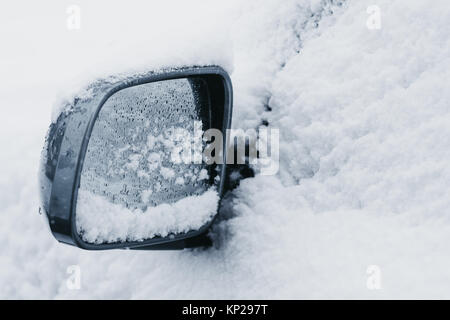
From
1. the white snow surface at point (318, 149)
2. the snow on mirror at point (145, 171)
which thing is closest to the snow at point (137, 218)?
the snow on mirror at point (145, 171)

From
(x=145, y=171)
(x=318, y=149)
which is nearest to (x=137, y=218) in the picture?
(x=145, y=171)

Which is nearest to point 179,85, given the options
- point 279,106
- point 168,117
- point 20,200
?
point 168,117

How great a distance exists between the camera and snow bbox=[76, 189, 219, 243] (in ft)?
4.43

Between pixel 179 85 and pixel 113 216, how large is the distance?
0.49 m

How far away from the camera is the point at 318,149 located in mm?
1674

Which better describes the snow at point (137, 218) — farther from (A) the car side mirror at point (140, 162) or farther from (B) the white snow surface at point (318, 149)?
(B) the white snow surface at point (318, 149)

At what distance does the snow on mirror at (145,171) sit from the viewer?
1.40 metres

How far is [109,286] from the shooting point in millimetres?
1964

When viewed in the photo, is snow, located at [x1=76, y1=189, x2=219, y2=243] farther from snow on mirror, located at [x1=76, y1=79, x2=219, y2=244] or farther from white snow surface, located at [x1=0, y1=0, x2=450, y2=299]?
white snow surface, located at [x1=0, y1=0, x2=450, y2=299]

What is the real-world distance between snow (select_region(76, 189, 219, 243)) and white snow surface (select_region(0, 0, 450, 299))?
117 mm

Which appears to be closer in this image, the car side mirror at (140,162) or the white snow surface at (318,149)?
the car side mirror at (140,162)

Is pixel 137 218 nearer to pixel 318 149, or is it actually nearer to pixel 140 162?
pixel 140 162

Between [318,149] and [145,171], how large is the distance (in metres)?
0.60

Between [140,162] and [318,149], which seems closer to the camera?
[140,162]
